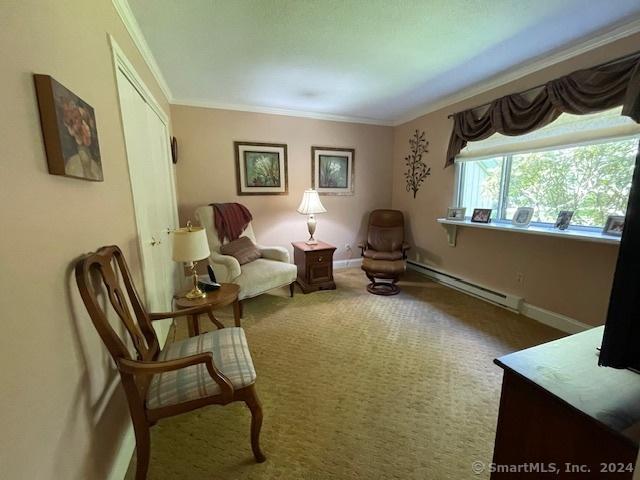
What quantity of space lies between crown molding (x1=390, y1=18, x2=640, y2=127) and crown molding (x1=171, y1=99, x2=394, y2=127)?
0.81 metres

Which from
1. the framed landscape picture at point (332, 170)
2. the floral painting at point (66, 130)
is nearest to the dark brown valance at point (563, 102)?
the framed landscape picture at point (332, 170)

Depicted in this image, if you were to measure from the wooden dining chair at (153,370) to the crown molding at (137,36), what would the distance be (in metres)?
1.44

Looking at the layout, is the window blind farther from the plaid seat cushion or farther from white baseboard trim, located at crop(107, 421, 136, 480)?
white baseboard trim, located at crop(107, 421, 136, 480)

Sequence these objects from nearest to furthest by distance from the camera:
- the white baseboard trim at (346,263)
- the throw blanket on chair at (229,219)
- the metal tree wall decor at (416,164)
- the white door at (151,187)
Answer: the white door at (151,187) < the throw blanket on chair at (229,219) < the metal tree wall decor at (416,164) < the white baseboard trim at (346,263)

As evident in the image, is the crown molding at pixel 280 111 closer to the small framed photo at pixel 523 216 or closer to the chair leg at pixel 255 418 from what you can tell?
the small framed photo at pixel 523 216

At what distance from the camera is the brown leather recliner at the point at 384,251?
10.4 ft

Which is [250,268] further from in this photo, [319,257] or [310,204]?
[310,204]

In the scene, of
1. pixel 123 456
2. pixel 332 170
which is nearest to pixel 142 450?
pixel 123 456

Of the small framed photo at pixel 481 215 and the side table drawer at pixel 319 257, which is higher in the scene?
the small framed photo at pixel 481 215

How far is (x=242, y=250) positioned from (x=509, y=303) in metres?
2.93

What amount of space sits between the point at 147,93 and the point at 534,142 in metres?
3.35

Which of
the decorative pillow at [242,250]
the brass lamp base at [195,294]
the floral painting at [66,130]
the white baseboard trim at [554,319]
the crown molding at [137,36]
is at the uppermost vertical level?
the crown molding at [137,36]

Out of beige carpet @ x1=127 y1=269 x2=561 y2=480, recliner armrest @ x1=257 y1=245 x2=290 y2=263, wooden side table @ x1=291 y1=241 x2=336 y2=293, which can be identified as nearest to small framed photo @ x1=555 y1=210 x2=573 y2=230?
beige carpet @ x1=127 y1=269 x2=561 y2=480

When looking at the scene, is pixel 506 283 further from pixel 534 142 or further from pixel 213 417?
pixel 213 417
